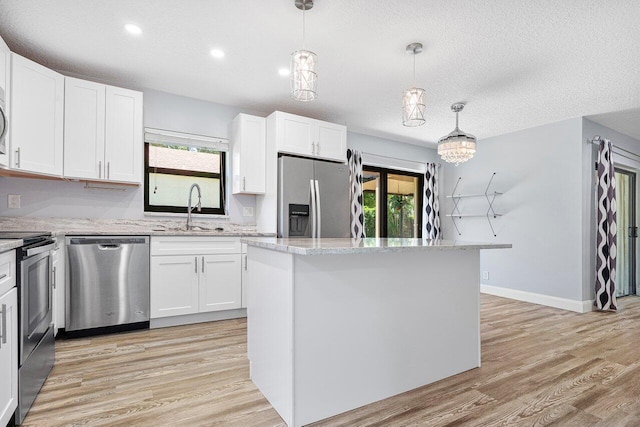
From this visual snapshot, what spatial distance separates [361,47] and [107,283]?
9.54 ft

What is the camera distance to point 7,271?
156cm

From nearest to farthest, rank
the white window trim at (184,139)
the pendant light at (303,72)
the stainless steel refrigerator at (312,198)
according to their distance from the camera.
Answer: the pendant light at (303,72), the white window trim at (184,139), the stainless steel refrigerator at (312,198)

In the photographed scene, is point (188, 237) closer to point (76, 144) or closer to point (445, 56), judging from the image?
point (76, 144)

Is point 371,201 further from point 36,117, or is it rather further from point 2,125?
point 2,125

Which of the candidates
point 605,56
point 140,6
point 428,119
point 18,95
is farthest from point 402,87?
point 18,95

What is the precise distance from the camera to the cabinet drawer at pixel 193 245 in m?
3.22

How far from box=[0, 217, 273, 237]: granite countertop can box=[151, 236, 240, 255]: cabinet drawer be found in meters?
0.05

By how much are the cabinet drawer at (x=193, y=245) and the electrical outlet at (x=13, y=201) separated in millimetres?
1147

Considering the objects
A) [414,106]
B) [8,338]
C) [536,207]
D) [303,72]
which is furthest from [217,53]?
[536,207]

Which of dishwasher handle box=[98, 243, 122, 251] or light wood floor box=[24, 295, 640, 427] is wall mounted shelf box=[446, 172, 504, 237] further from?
dishwasher handle box=[98, 243, 122, 251]

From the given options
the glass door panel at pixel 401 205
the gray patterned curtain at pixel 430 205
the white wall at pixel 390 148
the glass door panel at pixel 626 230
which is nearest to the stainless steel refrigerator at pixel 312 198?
the white wall at pixel 390 148

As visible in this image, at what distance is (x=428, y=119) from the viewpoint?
444 cm

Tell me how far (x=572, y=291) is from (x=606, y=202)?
1169mm

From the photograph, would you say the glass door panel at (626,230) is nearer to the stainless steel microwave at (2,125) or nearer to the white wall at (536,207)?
the white wall at (536,207)
